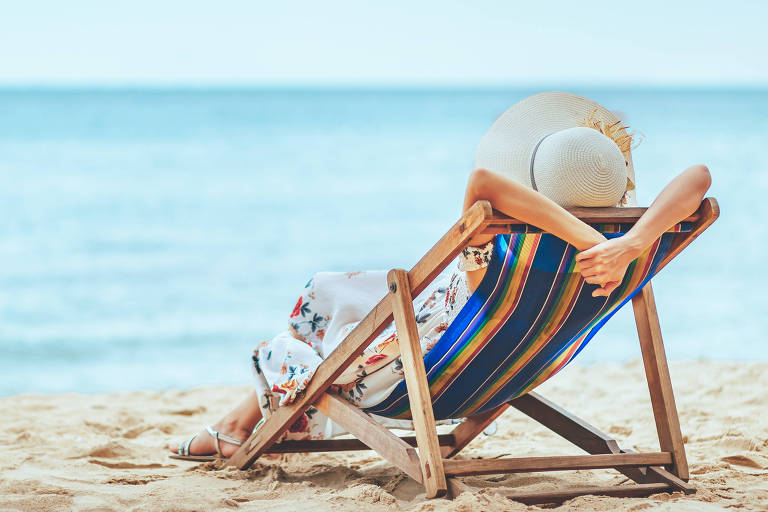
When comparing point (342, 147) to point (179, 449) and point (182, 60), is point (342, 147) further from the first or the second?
point (179, 449)

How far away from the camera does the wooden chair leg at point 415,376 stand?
7.10 feet

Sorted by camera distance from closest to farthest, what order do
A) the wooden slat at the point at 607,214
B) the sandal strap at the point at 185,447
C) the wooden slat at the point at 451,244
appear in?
1. the wooden slat at the point at 451,244
2. the wooden slat at the point at 607,214
3. the sandal strap at the point at 185,447

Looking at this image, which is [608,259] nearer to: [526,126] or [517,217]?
[517,217]

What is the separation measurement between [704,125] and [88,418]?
28413 millimetres

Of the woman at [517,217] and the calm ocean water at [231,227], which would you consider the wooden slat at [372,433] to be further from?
the calm ocean water at [231,227]

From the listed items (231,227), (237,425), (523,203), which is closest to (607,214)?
(523,203)

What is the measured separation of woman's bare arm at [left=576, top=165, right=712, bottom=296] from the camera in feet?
6.71

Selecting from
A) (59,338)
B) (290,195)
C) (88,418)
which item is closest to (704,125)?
(290,195)

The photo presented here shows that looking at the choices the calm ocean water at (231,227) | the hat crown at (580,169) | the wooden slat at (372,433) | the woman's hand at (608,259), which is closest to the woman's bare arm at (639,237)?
the woman's hand at (608,259)

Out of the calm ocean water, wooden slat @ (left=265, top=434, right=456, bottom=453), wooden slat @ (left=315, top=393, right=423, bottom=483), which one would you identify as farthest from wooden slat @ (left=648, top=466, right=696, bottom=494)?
the calm ocean water

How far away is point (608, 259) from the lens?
2045 mm

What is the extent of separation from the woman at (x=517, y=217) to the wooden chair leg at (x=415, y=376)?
0.63ft

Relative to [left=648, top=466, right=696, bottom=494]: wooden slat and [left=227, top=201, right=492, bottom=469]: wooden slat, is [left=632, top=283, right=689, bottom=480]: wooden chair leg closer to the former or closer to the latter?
[left=648, top=466, right=696, bottom=494]: wooden slat

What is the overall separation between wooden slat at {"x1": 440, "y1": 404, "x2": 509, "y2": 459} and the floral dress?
43cm
